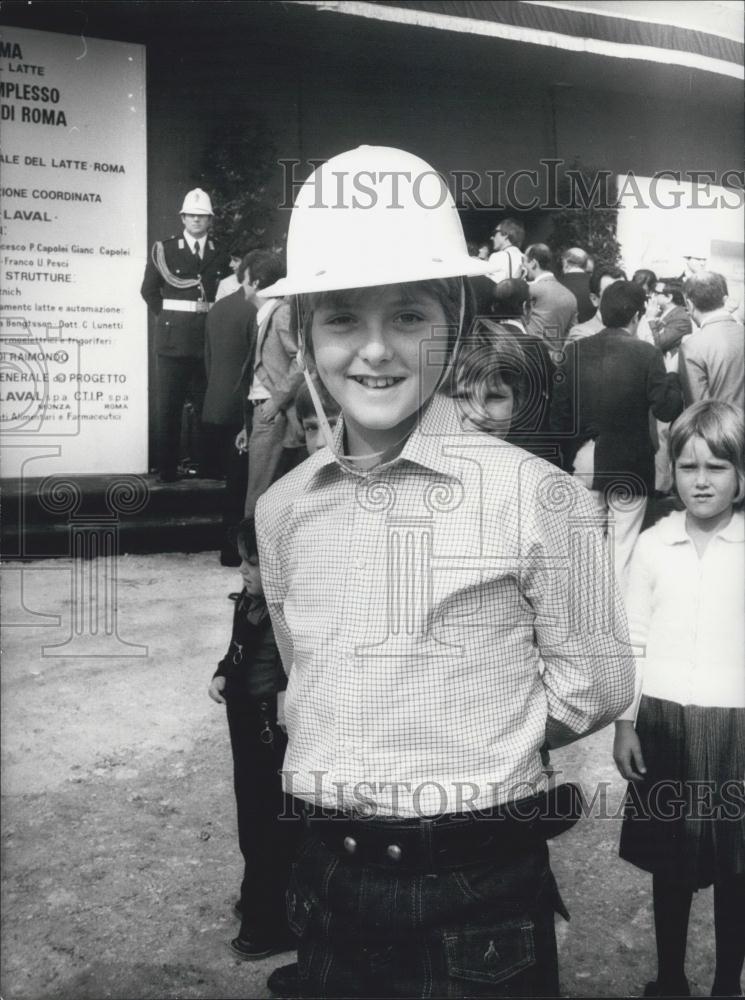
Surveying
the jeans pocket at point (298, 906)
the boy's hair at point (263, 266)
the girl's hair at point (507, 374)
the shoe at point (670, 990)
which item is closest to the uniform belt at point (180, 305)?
the boy's hair at point (263, 266)

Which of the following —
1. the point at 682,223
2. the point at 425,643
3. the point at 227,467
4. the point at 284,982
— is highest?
the point at 682,223

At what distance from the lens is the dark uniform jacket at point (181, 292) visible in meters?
1.93

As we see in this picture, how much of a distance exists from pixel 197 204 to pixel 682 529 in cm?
111

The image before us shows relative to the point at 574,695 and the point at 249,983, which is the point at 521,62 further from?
the point at 249,983

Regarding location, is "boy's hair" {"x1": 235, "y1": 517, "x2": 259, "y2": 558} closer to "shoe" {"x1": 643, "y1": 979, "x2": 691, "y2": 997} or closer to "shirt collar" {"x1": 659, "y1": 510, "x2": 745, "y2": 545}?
"shirt collar" {"x1": 659, "y1": 510, "x2": 745, "y2": 545}

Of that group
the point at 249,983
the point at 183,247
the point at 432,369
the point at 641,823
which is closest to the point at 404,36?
the point at 183,247

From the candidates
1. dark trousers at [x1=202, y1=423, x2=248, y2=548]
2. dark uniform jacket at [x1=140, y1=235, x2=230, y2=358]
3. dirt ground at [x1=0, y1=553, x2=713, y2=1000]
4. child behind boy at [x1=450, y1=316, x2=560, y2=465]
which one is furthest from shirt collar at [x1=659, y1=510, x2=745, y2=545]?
dark uniform jacket at [x1=140, y1=235, x2=230, y2=358]

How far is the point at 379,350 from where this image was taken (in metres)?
1.35

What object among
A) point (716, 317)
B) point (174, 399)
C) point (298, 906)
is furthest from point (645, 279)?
point (298, 906)

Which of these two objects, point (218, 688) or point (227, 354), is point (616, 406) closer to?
point (227, 354)

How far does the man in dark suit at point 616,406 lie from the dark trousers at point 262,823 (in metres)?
0.83

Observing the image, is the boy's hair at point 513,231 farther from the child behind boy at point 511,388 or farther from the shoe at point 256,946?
the shoe at point 256,946

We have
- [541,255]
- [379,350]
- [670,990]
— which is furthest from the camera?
[541,255]

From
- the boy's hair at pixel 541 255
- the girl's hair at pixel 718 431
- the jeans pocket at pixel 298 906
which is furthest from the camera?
the boy's hair at pixel 541 255
